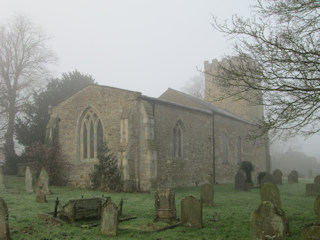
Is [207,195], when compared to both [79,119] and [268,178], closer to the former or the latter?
[268,178]

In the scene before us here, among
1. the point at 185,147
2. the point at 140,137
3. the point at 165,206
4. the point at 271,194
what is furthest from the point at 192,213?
the point at 185,147

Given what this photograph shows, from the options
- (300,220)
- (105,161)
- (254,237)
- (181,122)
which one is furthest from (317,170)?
(254,237)

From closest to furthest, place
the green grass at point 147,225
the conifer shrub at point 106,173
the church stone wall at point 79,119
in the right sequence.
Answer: the green grass at point 147,225 → the conifer shrub at point 106,173 → the church stone wall at point 79,119

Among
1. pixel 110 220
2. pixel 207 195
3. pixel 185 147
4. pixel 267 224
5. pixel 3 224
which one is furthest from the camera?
pixel 185 147

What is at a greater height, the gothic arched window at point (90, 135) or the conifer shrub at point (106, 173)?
the gothic arched window at point (90, 135)

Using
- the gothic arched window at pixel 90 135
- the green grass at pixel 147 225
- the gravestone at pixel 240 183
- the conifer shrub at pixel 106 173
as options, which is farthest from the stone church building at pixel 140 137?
the green grass at pixel 147 225

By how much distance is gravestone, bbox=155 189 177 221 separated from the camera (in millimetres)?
9298

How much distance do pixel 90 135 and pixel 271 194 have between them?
12.5m

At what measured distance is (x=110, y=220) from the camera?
7887 mm

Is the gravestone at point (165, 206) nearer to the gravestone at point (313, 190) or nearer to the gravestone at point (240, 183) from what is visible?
the gravestone at point (313, 190)

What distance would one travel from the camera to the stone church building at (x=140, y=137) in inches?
672

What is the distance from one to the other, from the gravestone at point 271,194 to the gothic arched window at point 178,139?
9935 millimetres

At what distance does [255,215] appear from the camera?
633 centimetres

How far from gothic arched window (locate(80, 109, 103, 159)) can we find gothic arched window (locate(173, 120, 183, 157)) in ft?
14.2
